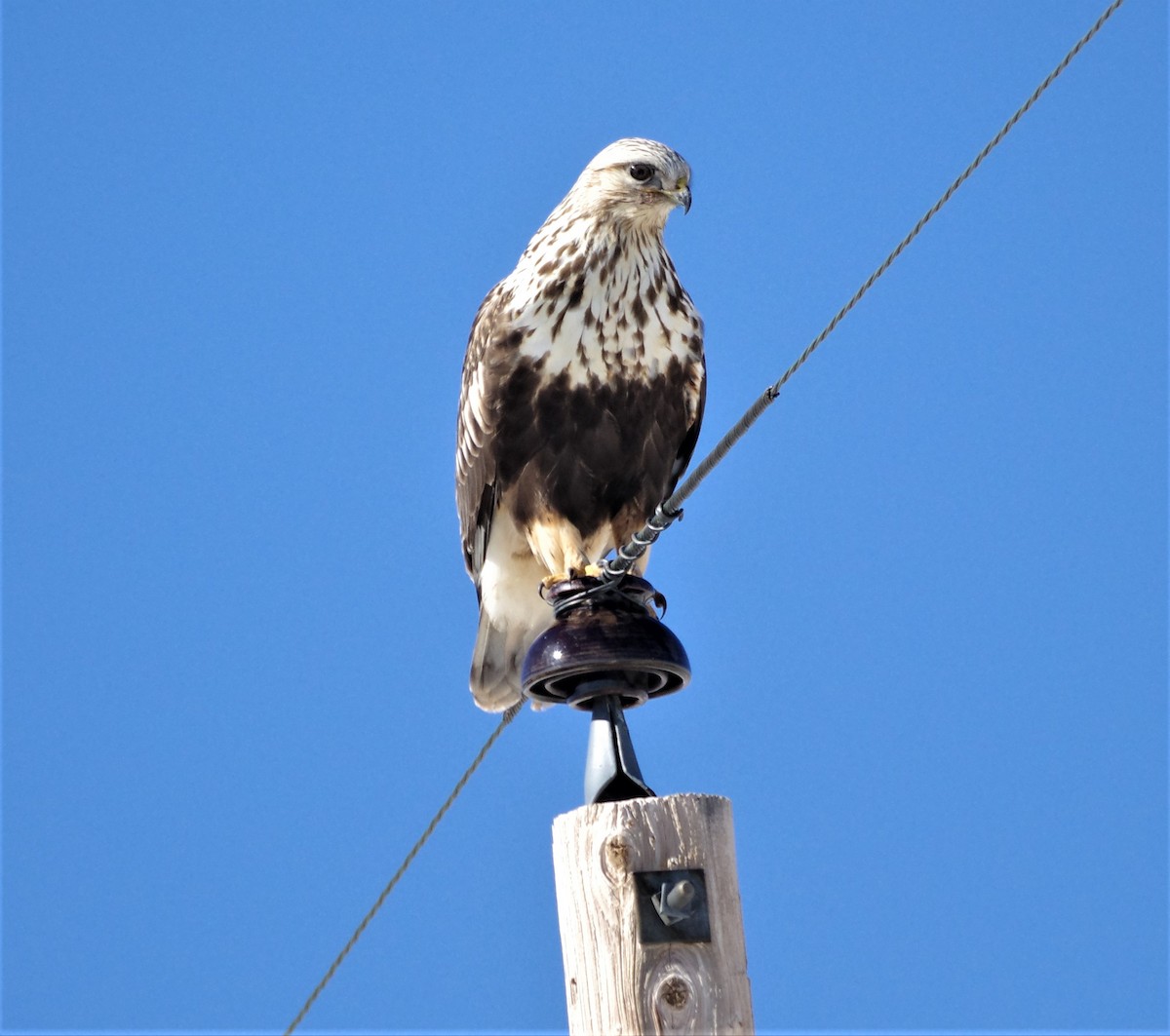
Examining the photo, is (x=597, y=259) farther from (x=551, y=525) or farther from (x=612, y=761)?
(x=612, y=761)

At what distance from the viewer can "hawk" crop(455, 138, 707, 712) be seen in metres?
5.89

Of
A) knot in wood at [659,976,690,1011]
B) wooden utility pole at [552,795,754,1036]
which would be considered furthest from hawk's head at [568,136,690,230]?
knot in wood at [659,976,690,1011]

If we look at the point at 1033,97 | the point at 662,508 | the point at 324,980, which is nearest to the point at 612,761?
the point at 662,508

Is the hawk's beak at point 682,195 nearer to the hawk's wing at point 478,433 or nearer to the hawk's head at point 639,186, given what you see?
the hawk's head at point 639,186

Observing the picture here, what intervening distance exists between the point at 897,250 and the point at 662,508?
989 mm

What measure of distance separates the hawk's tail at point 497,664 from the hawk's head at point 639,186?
159 centimetres

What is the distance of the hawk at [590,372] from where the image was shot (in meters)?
5.89

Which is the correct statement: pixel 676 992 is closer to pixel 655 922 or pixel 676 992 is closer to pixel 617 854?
pixel 655 922

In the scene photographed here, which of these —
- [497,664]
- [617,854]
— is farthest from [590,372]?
[617,854]

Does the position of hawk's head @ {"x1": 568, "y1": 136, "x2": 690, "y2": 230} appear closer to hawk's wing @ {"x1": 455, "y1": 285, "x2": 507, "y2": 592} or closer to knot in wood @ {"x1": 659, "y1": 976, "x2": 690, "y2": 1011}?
hawk's wing @ {"x1": 455, "y1": 285, "x2": 507, "y2": 592}

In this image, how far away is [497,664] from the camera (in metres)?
6.48

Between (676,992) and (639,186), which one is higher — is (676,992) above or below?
below

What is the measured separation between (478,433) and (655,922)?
2.89 m

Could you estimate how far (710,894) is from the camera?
140 inches
